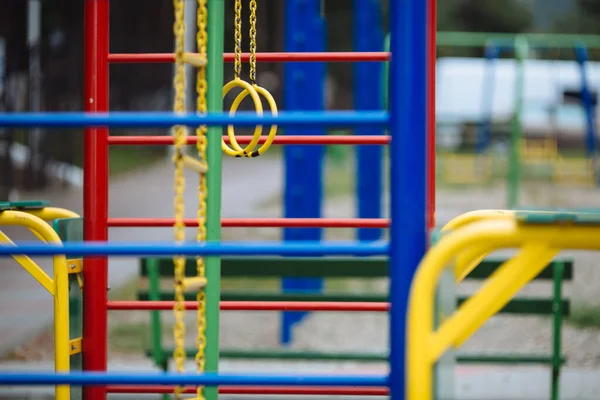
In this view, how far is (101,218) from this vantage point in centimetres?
257

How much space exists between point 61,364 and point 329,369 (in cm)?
263

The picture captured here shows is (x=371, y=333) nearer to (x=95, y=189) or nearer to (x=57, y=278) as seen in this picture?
(x=95, y=189)

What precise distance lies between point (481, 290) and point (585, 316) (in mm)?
4930

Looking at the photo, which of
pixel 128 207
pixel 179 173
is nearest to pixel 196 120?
pixel 179 173

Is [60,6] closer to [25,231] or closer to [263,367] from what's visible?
[25,231]

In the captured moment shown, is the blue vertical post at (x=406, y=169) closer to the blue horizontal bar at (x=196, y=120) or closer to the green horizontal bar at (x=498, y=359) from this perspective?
the blue horizontal bar at (x=196, y=120)

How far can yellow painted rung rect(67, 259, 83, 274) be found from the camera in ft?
8.09

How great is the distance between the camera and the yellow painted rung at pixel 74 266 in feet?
8.09

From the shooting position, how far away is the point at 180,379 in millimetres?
1638

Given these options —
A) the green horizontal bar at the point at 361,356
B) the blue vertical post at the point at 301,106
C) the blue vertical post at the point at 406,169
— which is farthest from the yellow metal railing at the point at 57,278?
the blue vertical post at the point at 301,106

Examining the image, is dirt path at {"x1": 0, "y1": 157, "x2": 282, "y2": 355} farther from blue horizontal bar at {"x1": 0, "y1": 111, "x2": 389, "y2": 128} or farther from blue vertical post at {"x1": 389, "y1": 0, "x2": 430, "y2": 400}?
blue vertical post at {"x1": 389, "y1": 0, "x2": 430, "y2": 400}

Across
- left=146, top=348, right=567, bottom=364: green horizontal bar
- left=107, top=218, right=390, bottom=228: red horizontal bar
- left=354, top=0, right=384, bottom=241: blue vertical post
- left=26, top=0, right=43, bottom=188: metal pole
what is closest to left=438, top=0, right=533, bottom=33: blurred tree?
left=26, top=0, right=43, bottom=188: metal pole

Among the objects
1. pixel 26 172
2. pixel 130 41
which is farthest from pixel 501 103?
pixel 26 172

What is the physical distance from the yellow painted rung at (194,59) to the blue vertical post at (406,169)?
42cm
